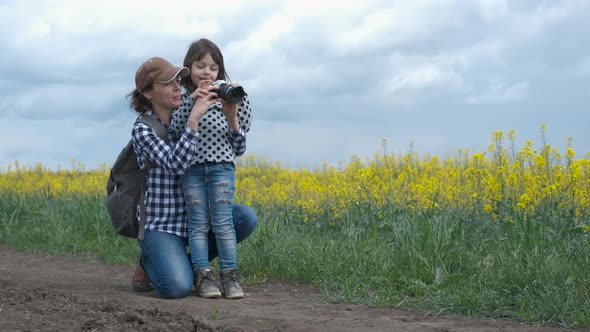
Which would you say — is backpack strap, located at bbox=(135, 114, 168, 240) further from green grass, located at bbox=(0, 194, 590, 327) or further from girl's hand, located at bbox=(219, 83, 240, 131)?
green grass, located at bbox=(0, 194, 590, 327)

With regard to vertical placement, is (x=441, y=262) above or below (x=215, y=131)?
below

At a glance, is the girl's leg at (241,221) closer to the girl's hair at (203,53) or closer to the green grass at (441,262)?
the green grass at (441,262)

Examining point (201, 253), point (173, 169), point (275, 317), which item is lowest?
point (275, 317)

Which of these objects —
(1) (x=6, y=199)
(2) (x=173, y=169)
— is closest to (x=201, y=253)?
(2) (x=173, y=169)

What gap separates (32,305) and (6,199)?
6.23 m

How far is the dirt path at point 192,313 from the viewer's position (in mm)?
4508

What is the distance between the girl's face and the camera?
17.7ft

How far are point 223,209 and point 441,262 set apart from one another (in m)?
1.65

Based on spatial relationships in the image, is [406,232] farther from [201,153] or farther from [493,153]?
[493,153]

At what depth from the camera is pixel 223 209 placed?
213 inches

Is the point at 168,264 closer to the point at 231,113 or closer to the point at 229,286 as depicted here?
the point at 229,286

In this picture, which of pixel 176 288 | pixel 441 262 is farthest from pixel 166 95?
pixel 441 262

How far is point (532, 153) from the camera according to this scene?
791cm

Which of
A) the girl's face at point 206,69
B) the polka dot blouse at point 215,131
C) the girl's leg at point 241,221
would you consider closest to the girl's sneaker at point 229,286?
the girl's leg at point 241,221
